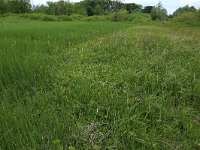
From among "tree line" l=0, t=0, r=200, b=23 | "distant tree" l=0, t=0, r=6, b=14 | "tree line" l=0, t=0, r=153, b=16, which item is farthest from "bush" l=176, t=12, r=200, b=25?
"distant tree" l=0, t=0, r=6, b=14

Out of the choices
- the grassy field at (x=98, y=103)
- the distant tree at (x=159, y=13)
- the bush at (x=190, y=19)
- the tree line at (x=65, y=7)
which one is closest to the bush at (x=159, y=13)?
the distant tree at (x=159, y=13)

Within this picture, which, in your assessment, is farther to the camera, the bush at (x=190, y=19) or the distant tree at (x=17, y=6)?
the distant tree at (x=17, y=6)

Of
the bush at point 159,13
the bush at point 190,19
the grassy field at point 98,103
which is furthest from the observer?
the bush at point 159,13

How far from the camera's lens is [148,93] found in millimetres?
4359

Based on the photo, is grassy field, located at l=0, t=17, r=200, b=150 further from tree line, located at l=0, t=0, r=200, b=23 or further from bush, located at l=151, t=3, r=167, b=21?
bush, located at l=151, t=3, r=167, b=21

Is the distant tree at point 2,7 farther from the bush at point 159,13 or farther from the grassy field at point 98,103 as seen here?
the grassy field at point 98,103

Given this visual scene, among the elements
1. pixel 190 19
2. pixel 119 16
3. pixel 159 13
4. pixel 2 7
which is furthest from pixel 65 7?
pixel 190 19

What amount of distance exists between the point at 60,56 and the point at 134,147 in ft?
13.8

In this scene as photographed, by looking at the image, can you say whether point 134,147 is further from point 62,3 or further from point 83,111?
point 62,3

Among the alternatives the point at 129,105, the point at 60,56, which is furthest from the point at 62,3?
the point at 129,105

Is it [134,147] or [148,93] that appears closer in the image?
[134,147]

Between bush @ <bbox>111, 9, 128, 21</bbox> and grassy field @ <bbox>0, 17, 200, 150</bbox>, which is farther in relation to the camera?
bush @ <bbox>111, 9, 128, 21</bbox>

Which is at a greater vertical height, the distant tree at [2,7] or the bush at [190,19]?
the distant tree at [2,7]

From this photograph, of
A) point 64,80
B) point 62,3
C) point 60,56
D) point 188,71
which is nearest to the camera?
point 64,80
